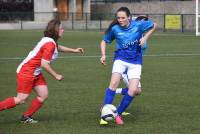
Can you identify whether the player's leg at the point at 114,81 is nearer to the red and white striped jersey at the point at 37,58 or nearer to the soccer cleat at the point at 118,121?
the soccer cleat at the point at 118,121

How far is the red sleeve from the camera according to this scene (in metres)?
9.62

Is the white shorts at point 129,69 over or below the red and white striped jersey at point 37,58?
below

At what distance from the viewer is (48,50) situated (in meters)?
9.66

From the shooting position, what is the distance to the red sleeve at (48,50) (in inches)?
379

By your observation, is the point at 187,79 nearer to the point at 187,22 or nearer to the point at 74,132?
the point at 74,132

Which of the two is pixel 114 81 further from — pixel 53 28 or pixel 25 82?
pixel 25 82

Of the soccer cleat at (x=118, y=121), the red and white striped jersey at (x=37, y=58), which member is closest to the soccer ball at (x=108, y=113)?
the soccer cleat at (x=118, y=121)

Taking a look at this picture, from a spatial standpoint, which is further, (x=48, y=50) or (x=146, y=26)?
(x=146, y=26)

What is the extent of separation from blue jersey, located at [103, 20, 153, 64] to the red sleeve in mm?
1164

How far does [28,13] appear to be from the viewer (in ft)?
217

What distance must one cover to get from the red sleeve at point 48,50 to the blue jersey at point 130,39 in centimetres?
116

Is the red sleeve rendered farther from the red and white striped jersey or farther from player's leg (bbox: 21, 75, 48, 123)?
player's leg (bbox: 21, 75, 48, 123)

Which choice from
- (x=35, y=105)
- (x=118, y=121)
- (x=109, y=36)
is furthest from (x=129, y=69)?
(x=35, y=105)

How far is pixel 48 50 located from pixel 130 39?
4.59 ft
